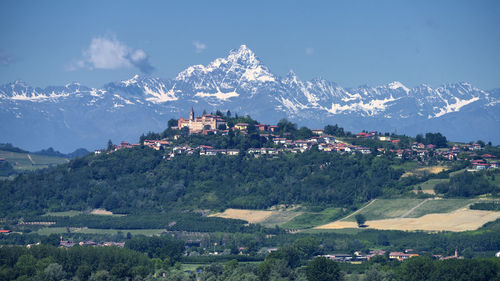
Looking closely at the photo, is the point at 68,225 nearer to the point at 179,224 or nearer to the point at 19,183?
the point at 179,224

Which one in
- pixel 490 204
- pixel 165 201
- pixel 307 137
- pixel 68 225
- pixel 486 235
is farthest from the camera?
pixel 307 137

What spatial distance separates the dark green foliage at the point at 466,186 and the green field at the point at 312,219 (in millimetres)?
14855

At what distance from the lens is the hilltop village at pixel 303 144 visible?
541ft

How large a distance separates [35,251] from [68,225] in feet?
125

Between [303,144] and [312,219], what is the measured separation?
134 feet

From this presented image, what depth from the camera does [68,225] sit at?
136 m

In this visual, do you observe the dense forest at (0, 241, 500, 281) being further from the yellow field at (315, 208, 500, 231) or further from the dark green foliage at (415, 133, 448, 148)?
the dark green foliage at (415, 133, 448, 148)

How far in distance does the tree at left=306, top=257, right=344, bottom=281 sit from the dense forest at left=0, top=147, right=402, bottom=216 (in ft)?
171

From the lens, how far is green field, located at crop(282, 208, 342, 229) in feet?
439

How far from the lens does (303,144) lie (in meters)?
176

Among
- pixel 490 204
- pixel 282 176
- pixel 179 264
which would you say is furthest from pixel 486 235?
pixel 282 176

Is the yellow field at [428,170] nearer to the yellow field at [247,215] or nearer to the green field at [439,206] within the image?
the green field at [439,206]

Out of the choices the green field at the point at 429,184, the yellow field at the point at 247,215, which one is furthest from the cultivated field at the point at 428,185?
the yellow field at the point at 247,215

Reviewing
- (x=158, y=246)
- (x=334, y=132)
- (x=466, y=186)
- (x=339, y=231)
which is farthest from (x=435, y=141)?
(x=158, y=246)
